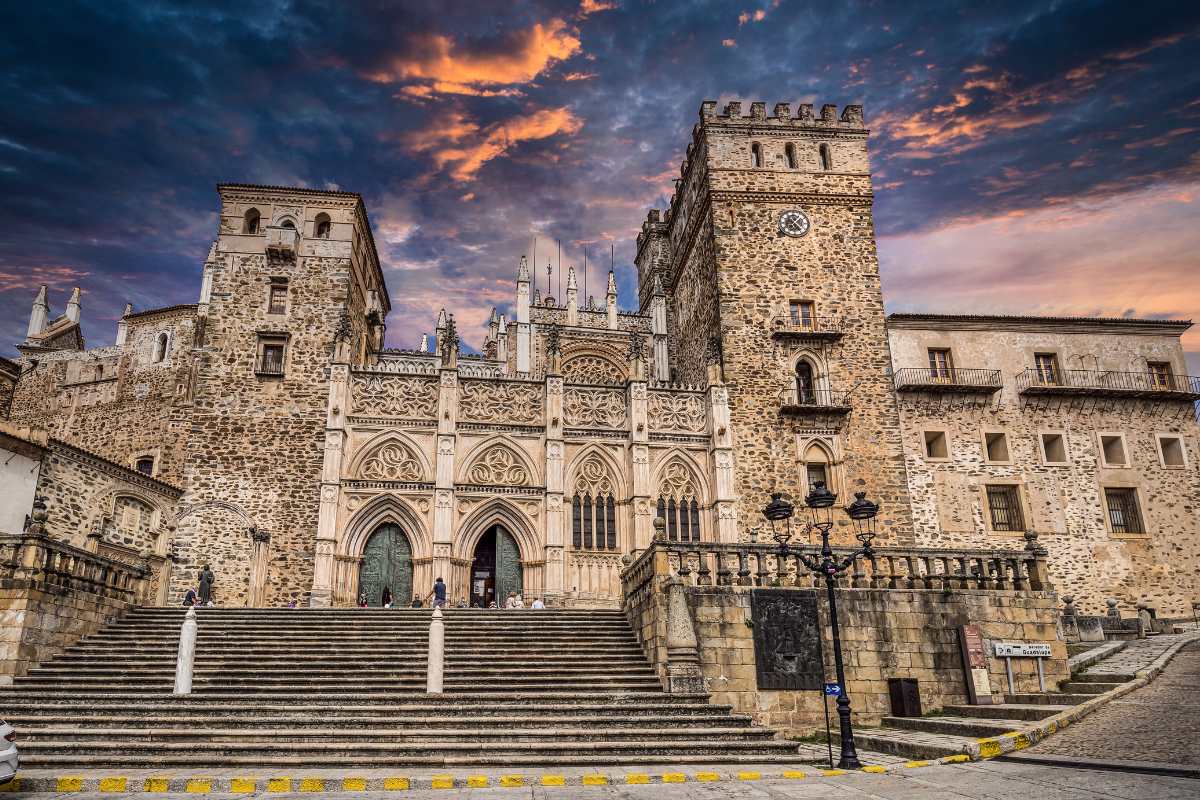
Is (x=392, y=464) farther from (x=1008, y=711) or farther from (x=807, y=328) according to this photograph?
(x=1008, y=711)

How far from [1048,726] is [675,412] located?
1820cm

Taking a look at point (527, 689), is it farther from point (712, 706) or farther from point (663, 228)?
point (663, 228)

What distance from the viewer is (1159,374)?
1289 inches

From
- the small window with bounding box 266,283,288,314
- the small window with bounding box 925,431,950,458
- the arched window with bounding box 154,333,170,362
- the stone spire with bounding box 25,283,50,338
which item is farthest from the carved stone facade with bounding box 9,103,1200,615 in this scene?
the stone spire with bounding box 25,283,50,338

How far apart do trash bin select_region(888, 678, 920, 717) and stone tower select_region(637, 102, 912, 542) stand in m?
11.8

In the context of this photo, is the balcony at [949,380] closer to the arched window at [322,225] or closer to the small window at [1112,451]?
the small window at [1112,451]

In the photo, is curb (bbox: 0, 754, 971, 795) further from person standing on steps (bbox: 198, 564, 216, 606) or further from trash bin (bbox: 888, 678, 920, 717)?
person standing on steps (bbox: 198, 564, 216, 606)

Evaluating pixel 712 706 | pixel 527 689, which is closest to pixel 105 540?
pixel 527 689

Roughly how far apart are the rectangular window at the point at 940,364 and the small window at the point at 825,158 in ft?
28.9

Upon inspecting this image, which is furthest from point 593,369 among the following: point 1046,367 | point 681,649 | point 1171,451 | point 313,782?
point 313,782

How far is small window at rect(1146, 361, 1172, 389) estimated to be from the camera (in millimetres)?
32562

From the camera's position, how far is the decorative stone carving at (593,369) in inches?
1674

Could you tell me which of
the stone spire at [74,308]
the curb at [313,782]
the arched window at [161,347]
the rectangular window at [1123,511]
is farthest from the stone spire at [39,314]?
the rectangular window at [1123,511]

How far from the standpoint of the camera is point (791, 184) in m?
33.1
